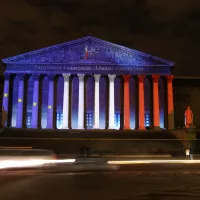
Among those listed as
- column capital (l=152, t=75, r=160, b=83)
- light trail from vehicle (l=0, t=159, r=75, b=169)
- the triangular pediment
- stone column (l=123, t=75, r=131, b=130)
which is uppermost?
the triangular pediment

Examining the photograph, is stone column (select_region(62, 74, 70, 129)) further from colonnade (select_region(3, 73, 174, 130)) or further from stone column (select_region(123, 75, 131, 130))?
stone column (select_region(123, 75, 131, 130))

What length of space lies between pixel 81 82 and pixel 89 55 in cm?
387

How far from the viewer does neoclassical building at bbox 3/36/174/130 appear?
48438mm

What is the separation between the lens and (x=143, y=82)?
49.4 metres

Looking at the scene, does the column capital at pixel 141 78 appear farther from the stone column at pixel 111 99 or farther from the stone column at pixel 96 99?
the stone column at pixel 96 99

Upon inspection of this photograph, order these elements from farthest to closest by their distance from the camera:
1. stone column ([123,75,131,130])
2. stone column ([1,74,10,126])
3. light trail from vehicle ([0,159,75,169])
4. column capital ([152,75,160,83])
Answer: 1. column capital ([152,75,160,83])
2. stone column ([123,75,131,130])
3. stone column ([1,74,10,126])
4. light trail from vehicle ([0,159,75,169])

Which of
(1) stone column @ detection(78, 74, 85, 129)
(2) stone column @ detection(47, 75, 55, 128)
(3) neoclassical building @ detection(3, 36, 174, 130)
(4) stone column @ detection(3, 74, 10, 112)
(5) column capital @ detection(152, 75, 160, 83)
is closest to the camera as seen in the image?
(2) stone column @ detection(47, 75, 55, 128)

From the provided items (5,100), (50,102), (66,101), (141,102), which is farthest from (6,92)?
(141,102)

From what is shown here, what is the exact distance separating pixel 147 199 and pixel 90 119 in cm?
4308

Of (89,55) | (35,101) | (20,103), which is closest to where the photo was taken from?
(20,103)

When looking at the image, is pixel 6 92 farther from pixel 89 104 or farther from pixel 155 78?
pixel 155 78

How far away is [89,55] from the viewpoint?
4872 cm

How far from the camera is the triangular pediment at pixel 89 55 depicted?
48.4 metres

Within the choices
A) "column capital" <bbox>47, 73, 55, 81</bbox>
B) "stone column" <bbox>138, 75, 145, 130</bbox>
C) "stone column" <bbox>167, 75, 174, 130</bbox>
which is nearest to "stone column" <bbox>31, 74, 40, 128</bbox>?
"column capital" <bbox>47, 73, 55, 81</bbox>
